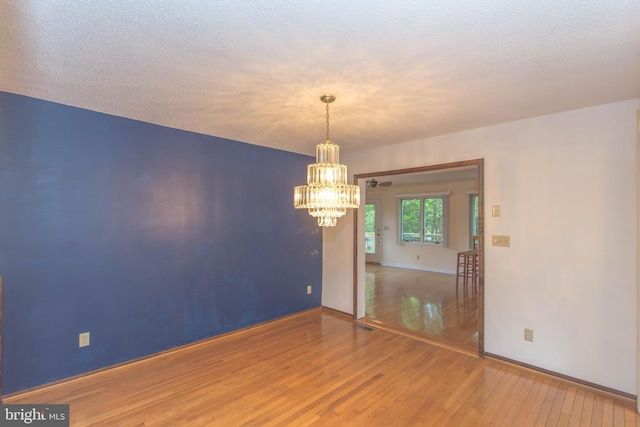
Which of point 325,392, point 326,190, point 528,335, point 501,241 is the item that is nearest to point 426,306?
point 528,335

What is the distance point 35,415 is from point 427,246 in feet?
25.0

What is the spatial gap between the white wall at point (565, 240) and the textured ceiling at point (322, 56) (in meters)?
0.28

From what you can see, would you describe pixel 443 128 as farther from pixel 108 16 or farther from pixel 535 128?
pixel 108 16

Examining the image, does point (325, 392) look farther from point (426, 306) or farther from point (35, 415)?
point (426, 306)

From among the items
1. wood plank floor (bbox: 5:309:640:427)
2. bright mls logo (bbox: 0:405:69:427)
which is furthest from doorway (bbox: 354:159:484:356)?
bright mls logo (bbox: 0:405:69:427)

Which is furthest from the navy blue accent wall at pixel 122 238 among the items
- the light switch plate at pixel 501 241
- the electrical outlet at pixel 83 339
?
the light switch plate at pixel 501 241

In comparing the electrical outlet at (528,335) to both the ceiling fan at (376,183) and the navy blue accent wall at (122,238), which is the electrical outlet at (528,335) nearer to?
the navy blue accent wall at (122,238)

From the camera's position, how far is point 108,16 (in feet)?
4.79

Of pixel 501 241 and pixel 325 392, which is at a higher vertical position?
pixel 501 241

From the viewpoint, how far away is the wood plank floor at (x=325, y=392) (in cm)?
216

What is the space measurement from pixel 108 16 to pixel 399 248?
8097 millimetres

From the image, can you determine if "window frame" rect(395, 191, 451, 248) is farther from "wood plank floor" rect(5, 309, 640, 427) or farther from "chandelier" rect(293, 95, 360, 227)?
"chandelier" rect(293, 95, 360, 227)

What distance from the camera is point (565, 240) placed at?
269cm

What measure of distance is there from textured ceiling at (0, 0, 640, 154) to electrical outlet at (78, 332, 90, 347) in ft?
6.62
